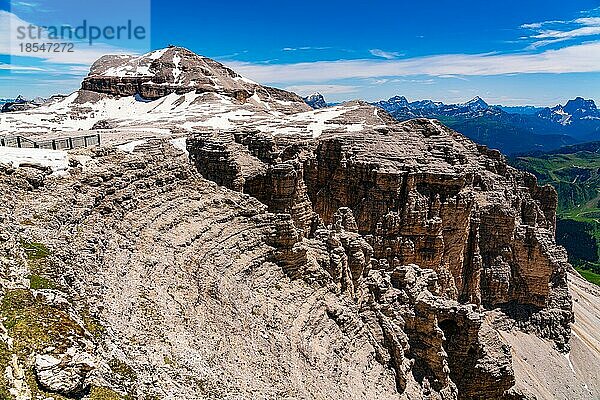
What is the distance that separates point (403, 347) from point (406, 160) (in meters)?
26.8

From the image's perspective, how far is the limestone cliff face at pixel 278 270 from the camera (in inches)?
682

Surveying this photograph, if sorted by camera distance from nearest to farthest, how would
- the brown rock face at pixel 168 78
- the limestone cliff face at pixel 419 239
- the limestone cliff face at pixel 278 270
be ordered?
1. the limestone cliff face at pixel 278 270
2. the limestone cliff face at pixel 419 239
3. the brown rock face at pixel 168 78

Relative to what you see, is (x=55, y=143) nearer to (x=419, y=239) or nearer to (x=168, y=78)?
(x=419, y=239)

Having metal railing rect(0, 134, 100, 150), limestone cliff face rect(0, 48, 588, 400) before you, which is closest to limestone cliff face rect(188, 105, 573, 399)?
limestone cliff face rect(0, 48, 588, 400)

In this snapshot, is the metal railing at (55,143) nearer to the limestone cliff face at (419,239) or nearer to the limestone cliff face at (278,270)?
the limestone cliff face at (278,270)

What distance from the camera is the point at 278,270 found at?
99.1 feet

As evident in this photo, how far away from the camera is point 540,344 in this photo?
57.9 meters

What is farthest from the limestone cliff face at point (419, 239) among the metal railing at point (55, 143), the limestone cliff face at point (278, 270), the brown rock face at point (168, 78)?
the brown rock face at point (168, 78)

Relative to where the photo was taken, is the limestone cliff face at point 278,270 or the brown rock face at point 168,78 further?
the brown rock face at point 168,78

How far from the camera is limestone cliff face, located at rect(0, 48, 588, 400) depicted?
17.3 meters

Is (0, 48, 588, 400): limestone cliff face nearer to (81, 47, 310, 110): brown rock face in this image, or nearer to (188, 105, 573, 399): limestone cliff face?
(188, 105, 573, 399): limestone cliff face

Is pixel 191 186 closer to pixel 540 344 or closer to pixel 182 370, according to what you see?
pixel 182 370

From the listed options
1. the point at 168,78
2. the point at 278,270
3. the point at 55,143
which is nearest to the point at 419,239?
the point at 278,270

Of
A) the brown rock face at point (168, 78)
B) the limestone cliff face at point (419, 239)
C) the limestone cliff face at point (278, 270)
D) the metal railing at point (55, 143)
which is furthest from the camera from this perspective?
the brown rock face at point (168, 78)
